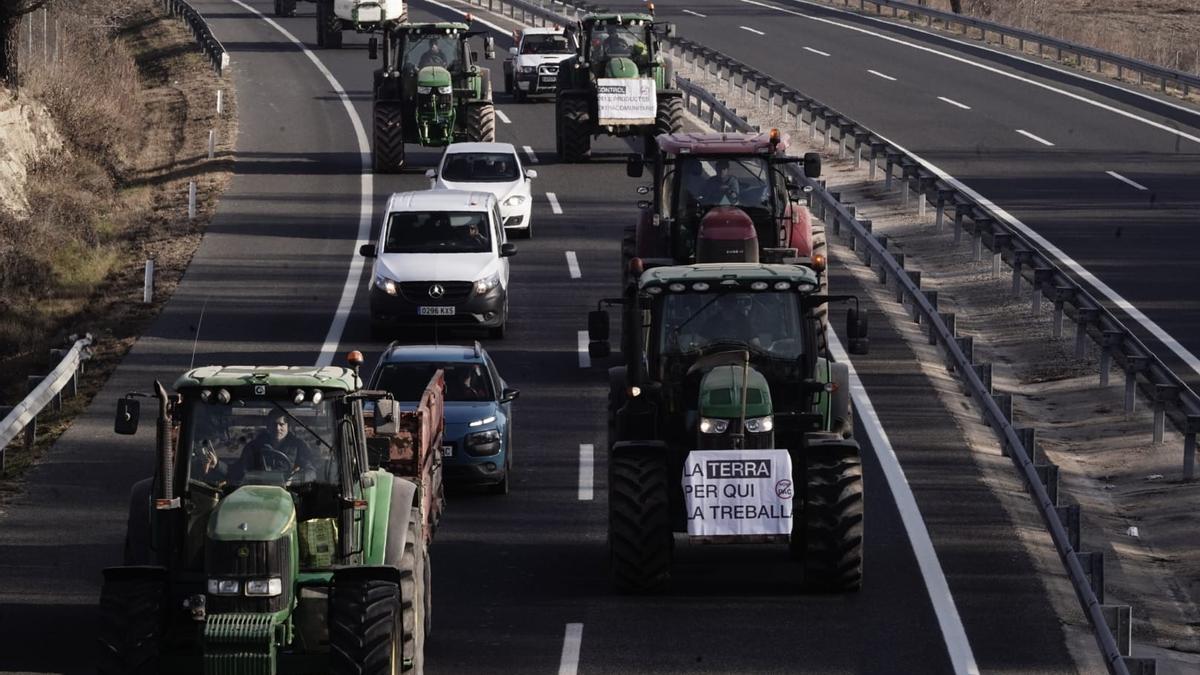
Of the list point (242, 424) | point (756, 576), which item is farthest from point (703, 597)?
point (242, 424)

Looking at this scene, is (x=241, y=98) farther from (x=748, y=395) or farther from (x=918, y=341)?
(x=748, y=395)

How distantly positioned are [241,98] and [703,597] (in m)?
Result: 37.7

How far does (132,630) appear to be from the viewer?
42.2 ft

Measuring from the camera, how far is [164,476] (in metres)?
13.1

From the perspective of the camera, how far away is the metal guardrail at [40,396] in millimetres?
21484

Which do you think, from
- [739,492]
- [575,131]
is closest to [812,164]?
A: [739,492]

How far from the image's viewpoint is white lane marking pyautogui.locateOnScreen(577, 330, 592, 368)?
87.2 feet

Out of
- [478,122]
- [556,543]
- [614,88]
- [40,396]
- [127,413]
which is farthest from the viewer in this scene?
[478,122]

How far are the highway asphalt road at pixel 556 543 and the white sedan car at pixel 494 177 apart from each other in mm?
648

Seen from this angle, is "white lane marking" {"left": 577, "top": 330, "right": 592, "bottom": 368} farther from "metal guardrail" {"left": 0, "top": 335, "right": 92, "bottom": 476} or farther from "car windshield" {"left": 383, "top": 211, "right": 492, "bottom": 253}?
"metal guardrail" {"left": 0, "top": 335, "right": 92, "bottom": 476}

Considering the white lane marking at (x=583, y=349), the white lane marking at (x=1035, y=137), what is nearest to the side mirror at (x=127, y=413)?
the white lane marking at (x=583, y=349)

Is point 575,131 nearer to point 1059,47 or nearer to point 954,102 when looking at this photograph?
point 954,102

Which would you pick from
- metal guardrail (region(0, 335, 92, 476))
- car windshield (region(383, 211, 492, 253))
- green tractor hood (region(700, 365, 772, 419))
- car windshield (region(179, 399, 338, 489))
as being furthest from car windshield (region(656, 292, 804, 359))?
car windshield (region(383, 211, 492, 253))

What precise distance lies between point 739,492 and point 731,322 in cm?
196
